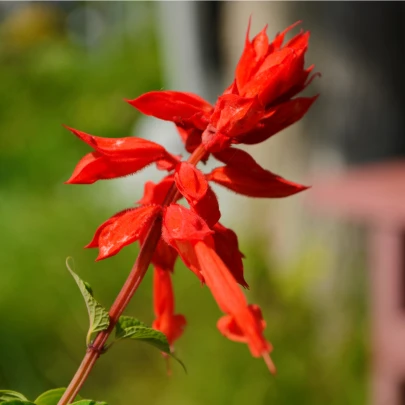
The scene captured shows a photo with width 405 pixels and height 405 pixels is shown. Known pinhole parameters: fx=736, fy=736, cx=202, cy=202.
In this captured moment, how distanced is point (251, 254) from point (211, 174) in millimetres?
2008

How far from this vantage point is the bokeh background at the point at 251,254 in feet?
6.57

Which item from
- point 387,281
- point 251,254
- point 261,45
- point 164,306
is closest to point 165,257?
point 164,306

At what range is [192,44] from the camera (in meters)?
3.04

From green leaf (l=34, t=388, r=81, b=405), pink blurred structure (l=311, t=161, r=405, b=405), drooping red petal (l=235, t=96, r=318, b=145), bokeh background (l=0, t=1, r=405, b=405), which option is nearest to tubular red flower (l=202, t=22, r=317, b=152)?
drooping red petal (l=235, t=96, r=318, b=145)

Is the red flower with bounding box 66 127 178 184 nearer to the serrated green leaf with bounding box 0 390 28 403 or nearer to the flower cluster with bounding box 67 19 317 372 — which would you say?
the flower cluster with bounding box 67 19 317 372

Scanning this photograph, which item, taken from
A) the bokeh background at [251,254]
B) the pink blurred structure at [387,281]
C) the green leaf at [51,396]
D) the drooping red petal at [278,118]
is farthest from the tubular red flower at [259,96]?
the bokeh background at [251,254]

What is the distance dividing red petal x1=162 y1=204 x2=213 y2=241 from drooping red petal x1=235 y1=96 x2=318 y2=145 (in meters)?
0.06

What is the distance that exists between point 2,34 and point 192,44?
484 centimetres

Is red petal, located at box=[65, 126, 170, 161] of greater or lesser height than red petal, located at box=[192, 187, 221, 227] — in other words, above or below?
above

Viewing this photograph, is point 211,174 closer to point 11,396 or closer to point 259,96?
point 259,96

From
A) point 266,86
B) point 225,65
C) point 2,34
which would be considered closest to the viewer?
point 266,86

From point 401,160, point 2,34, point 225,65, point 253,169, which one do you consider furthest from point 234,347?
point 2,34

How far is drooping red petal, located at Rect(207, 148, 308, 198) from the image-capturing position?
0.42 meters

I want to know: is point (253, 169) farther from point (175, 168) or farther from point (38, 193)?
point (38, 193)
